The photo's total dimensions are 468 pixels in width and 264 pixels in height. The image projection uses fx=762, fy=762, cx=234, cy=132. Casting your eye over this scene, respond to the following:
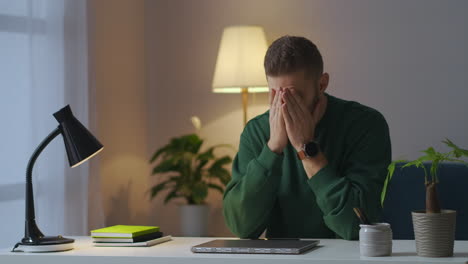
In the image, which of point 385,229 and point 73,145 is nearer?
point 385,229

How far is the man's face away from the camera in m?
2.19

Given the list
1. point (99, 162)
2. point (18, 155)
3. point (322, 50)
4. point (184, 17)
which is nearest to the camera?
point (18, 155)

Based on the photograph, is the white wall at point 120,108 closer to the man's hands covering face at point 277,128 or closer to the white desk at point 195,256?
the man's hands covering face at point 277,128

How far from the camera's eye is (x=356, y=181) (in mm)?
2154

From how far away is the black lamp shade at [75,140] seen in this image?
6.80 ft

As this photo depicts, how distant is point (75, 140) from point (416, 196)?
1.57 m

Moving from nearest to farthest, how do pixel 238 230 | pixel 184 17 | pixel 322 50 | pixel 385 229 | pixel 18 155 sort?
pixel 385 229 < pixel 238 230 < pixel 18 155 < pixel 322 50 < pixel 184 17

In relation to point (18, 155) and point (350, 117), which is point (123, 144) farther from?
point (350, 117)

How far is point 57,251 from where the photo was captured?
201 cm

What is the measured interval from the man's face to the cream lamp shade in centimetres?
182

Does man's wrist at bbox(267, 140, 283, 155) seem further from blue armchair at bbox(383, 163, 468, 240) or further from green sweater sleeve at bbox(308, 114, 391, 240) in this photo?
blue armchair at bbox(383, 163, 468, 240)

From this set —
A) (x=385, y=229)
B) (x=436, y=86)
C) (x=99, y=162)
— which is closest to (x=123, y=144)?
→ (x=99, y=162)

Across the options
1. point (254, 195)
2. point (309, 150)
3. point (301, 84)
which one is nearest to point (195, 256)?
point (254, 195)

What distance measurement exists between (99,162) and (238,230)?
75.0 inches
